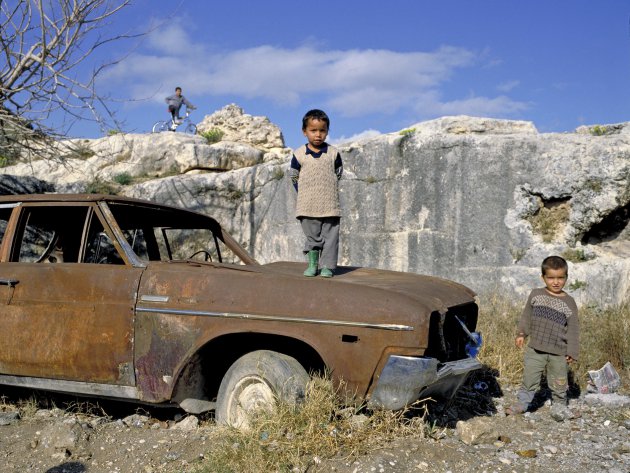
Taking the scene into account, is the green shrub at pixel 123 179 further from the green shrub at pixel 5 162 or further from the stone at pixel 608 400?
the stone at pixel 608 400

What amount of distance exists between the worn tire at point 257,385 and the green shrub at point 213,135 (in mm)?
9124

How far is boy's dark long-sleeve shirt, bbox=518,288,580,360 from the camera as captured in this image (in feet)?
13.3

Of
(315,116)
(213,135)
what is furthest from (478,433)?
(213,135)

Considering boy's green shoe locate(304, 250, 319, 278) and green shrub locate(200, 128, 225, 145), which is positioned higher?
green shrub locate(200, 128, 225, 145)

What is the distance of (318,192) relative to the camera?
3.97m

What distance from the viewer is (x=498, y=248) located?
687cm

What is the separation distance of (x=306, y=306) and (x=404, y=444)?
3.04 feet

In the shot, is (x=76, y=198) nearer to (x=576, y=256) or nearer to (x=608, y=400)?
(x=608, y=400)

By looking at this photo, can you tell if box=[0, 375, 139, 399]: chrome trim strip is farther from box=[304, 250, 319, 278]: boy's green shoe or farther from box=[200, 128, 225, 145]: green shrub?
box=[200, 128, 225, 145]: green shrub

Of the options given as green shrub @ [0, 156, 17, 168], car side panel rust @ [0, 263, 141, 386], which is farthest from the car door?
green shrub @ [0, 156, 17, 168]

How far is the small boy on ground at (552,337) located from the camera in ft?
13.3

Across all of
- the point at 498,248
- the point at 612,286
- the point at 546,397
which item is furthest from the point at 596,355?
the point at 498,248

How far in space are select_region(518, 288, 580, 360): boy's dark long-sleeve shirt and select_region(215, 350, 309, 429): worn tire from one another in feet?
6.05

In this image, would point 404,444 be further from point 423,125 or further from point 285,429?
point 423,125
